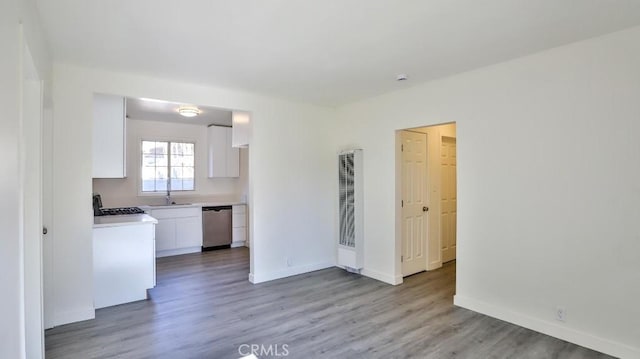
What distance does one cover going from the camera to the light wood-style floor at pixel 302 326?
272 cm

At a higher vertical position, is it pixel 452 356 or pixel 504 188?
pixel 504 188

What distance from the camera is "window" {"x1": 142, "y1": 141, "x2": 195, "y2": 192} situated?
672cm

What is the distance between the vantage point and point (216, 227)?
21.8 feet

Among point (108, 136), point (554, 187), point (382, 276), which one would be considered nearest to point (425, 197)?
point (382, 276)

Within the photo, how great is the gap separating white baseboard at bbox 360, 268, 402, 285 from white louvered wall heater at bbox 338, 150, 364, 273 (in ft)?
0.38

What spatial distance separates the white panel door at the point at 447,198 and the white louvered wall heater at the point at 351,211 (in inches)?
54.8

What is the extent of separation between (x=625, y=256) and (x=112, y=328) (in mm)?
4359

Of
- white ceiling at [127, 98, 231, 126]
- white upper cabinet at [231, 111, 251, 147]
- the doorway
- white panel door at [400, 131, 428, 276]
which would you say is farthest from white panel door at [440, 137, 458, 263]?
white ceiling at [127, 98, 231, 126]

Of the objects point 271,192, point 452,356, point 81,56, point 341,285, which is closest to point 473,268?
point 452,356

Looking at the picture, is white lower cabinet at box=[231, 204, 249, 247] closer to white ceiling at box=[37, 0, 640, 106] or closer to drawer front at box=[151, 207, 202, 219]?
drawer front at box=[151, 207, 202, 219]

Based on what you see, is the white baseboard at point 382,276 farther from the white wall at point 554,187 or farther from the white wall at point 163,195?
the white wall at point 163,195

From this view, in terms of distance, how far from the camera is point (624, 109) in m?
2.59

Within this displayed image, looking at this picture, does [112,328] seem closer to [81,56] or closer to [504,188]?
[81,56]

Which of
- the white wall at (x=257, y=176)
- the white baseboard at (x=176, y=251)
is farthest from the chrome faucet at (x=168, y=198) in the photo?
the white wall at (x=257, y=176)
